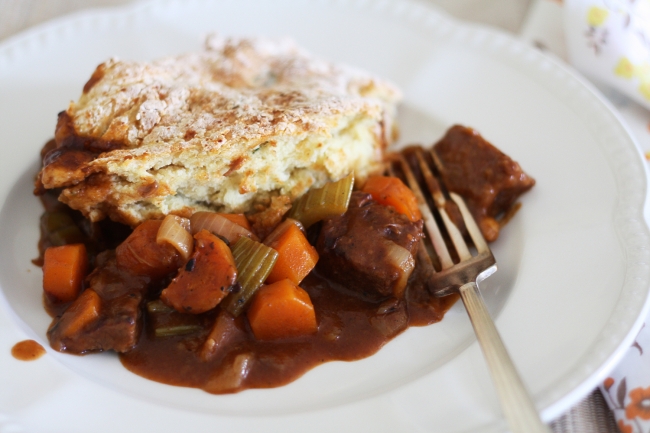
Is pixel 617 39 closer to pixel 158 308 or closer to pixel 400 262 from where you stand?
pixel 400 262

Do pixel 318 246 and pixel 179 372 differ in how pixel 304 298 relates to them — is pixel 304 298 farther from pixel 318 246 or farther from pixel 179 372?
pixel 179 372

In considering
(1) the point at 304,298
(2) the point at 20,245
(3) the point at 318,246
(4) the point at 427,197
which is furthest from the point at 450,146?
(2) the point at 20,245

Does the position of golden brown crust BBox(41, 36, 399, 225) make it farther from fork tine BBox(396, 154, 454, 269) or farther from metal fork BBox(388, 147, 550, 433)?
metal fork BBox(388, 147, 550, 433)

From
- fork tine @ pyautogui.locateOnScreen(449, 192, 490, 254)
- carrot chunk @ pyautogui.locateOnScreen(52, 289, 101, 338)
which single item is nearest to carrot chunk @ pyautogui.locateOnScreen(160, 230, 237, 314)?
carrot chunk @ pyautogui.locateOnScreen(52, 289, 101, 338)

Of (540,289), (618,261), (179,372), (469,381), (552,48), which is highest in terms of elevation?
(552,48)

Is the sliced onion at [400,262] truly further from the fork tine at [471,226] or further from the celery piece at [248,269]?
the celery piece at [248,269]

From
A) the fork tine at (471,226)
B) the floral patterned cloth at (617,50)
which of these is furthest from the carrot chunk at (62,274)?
the floral patterned cloth at (617,50)
